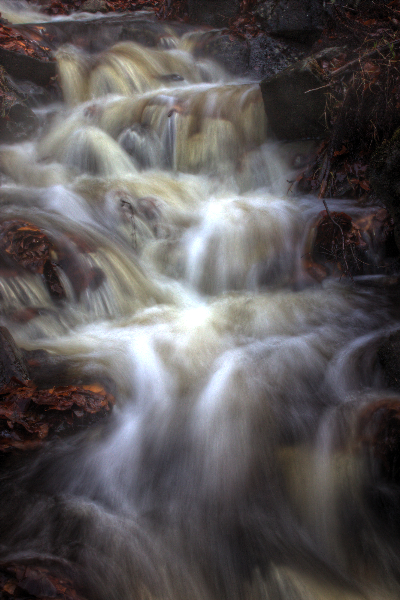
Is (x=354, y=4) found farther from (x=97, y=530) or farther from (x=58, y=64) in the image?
(x=97, y=530)

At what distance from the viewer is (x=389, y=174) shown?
10.7 ft

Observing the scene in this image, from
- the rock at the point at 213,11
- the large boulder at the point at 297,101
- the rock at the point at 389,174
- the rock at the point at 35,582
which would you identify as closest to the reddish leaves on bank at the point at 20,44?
the rock at the point at 213,11

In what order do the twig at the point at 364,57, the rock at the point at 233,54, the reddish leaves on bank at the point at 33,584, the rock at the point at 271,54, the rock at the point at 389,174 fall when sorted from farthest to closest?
1. the rock at the point at 233,54
2. the rock at the point at 271,54
3. the twig at the point at 364,57
4. the rock at the point at 389,174
5. the reddish leaves on bank at the point at 33,584

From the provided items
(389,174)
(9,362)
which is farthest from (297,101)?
(9,362)

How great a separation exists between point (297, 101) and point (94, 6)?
8.31 metres

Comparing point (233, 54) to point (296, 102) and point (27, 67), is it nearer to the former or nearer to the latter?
point (27, 67)

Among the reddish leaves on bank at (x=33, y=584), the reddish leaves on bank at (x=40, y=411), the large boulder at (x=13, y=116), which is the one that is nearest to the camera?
the reddish leaves on bank at (x=33, y=584)

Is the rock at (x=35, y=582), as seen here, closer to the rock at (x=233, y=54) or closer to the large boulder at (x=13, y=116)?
the large boulder at (x=13, y=116)

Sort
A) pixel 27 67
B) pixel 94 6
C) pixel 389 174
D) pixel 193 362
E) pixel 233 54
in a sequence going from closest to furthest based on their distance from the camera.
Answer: pixel 389 174, pixel 193 362, pixel 27 67, pixel 233 54, pixel 94 6

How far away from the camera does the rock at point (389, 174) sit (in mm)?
3221

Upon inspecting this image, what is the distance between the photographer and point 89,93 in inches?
310

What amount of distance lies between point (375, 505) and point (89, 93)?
8088mm

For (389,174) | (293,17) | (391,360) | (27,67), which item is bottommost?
(391,360)

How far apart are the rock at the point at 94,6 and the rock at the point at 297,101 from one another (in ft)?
25.0
